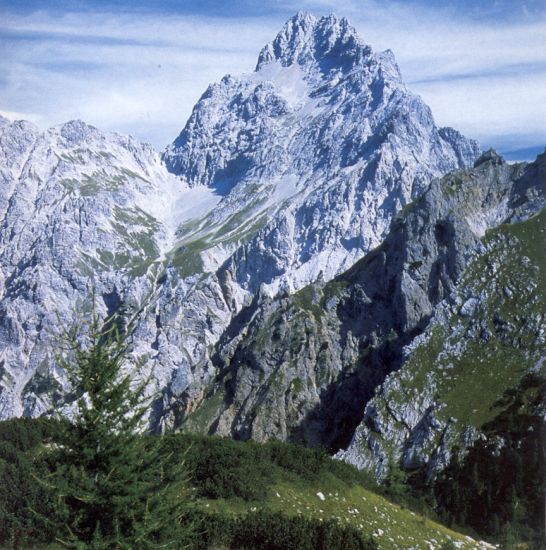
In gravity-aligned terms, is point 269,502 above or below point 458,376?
below

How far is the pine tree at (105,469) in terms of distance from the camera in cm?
2297

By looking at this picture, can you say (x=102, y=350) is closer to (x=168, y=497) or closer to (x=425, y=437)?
(x=168, y=497)

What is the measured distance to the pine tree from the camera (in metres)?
23.0

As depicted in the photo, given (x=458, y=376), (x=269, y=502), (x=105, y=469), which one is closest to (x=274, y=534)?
(x=269, y=502)

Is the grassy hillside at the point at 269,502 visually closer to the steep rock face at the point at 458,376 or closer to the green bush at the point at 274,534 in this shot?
the green bush at the point at 274,534

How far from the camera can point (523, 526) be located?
125 meters

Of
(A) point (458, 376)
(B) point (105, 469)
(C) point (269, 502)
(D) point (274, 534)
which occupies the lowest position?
(D) point (274, 534)

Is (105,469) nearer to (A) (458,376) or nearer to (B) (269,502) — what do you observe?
(B) (269,502)

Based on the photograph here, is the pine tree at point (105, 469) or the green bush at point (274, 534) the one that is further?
the green bush at point (274, 534)

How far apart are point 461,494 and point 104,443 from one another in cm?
13785

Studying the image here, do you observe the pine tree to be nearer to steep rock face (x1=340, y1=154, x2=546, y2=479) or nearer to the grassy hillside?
the grassy hillside

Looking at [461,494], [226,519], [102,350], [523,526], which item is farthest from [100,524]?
[461,494]

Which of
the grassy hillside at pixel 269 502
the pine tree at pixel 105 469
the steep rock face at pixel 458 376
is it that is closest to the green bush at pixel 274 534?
the grassy hillside at pixel 269 502

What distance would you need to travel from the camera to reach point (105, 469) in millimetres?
24094
